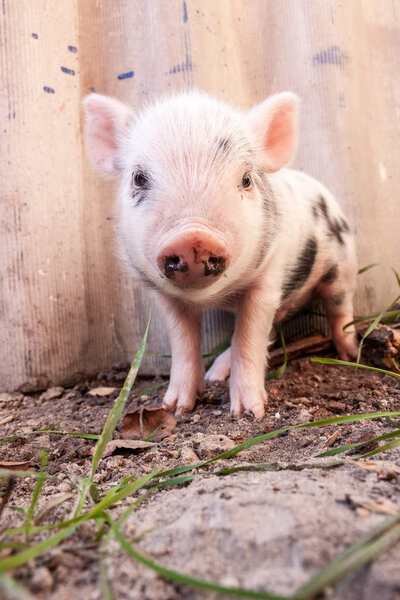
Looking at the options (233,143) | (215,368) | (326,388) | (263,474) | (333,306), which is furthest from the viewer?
(333,306)

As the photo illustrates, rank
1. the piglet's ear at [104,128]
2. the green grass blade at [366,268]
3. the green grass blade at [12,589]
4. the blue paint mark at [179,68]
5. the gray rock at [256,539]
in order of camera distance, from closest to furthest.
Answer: the green grass blade at [12,589] < the gray rock at [256,539] < the piglet's ear at [104,128] < the blue paint mark at [179,68] < the green grass blade at [366,268]

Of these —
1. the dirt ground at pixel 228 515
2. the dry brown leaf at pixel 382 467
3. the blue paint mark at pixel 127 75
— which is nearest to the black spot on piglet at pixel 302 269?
the dirt ground at pixel 228 515

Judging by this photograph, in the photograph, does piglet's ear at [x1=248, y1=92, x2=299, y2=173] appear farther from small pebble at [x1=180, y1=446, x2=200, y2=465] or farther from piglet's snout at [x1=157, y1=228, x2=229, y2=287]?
small pebble at [x1=180, y1=446, x2=200, y2=465]

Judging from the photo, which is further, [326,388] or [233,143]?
[326,388]

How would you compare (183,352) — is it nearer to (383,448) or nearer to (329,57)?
(383,448)

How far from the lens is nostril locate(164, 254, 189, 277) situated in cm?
160

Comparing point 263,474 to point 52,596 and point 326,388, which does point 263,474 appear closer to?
point 52,596

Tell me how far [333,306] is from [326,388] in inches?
38.7

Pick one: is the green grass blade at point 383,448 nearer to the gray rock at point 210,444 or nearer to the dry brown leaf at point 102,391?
the gray rock at point 210,444

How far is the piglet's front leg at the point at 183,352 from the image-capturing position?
2.55 meters

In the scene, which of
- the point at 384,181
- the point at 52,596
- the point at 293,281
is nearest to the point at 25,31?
the point at 293,281

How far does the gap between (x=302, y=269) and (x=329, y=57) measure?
162 cm

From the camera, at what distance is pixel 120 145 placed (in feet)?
8.44

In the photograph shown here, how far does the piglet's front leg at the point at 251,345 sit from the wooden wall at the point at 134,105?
0.95 metres
